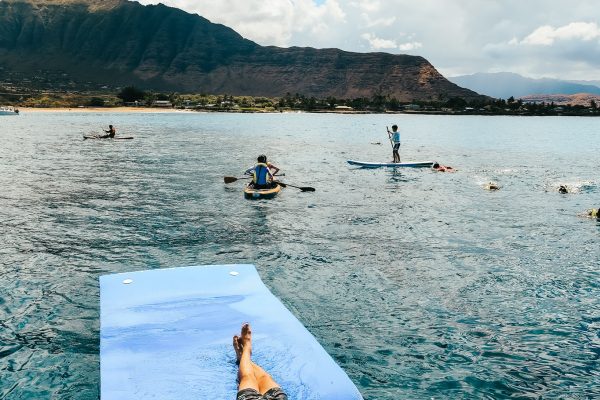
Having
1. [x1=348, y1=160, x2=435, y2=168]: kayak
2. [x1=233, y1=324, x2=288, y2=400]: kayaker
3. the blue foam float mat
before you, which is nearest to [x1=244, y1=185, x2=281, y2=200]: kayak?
the blue foam float mat

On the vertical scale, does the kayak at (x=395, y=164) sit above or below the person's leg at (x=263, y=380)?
below

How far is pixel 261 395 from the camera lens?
24.6 feet

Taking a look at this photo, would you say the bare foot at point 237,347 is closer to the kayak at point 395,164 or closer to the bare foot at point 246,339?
the bare foot at point 246,339

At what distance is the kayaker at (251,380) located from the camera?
7504 millimetres

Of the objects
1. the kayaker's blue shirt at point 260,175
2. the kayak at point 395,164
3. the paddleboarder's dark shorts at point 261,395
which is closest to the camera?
the paddleboarder's dark shorts at point 261,395

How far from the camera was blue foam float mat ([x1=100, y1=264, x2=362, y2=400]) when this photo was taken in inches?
311

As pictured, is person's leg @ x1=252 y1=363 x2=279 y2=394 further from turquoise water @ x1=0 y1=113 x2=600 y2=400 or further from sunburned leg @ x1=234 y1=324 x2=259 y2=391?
turquoise water @ x1=0 y1=113 x2=600 y2=400

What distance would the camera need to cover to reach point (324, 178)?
40.2 meters

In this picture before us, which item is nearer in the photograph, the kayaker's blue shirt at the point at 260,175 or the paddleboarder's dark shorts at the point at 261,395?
the paddleboarder's dark shorts at the point at 261,395

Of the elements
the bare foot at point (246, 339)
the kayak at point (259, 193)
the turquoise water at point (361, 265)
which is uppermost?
the bare foot at point (246, 339)

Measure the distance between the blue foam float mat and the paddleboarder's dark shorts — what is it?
203mm

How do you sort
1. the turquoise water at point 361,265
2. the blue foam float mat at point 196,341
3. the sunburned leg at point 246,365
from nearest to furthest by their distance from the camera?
the sunburned leg at point 246,365
the blue foam float mat at point 196,341
the turquoise water at point 361,265

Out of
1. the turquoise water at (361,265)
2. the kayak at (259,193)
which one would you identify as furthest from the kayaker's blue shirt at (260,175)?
the turquoise water at (361,265)

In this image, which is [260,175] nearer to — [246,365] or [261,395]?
[246,365]
